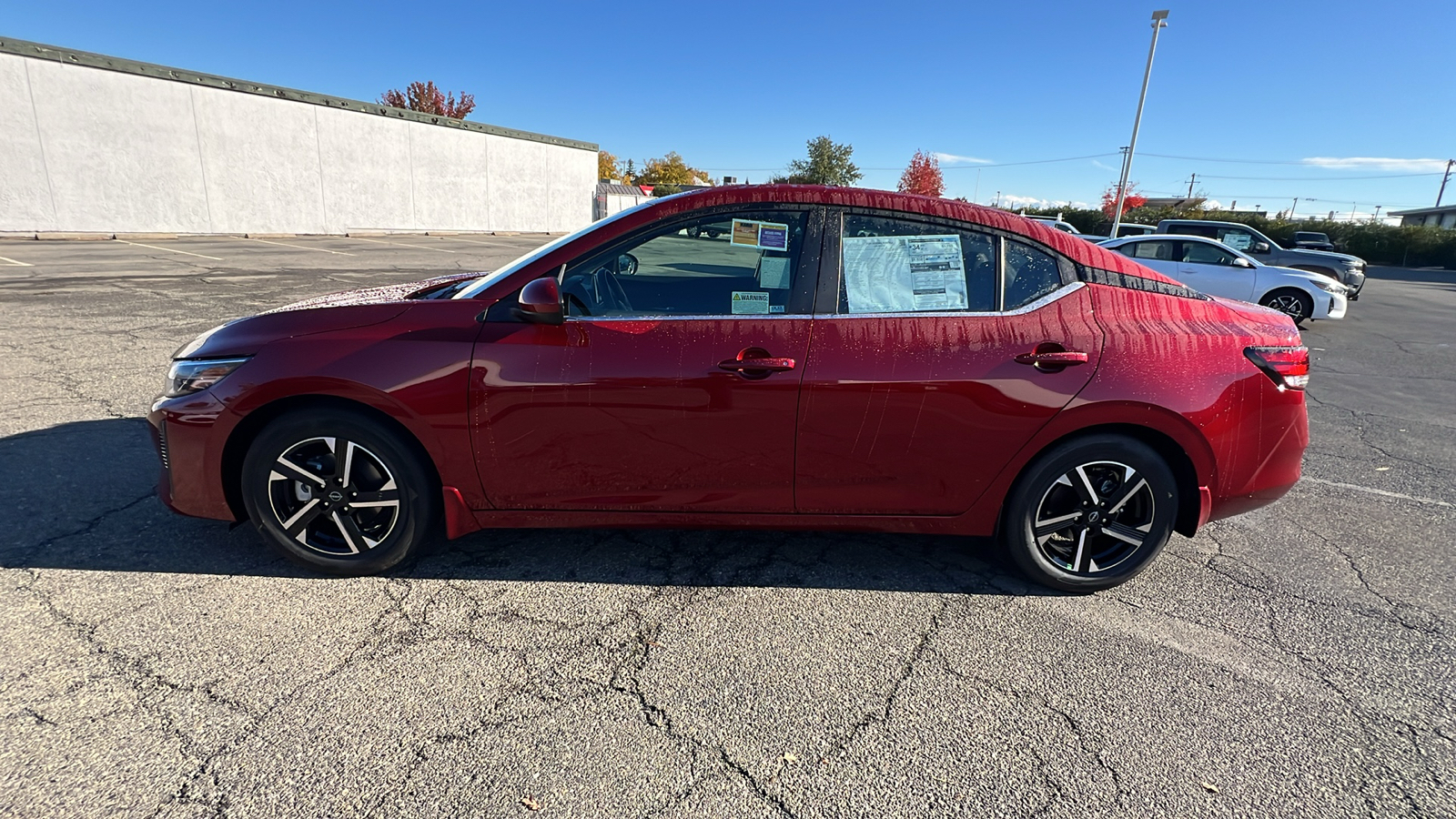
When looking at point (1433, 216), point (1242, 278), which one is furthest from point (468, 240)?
point (1433, 216)

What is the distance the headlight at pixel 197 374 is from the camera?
292cm

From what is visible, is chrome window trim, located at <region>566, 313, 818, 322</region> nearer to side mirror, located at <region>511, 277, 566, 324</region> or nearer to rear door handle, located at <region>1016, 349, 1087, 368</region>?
side mirror, located at <region>511, 277, 566, 324</region>

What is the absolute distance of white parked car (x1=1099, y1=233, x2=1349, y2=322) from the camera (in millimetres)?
11688

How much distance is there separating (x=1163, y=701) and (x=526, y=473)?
2.52 m

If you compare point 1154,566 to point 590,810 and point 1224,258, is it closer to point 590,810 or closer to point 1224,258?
point 590,810

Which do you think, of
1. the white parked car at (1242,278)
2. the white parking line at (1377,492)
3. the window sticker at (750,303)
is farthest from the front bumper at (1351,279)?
the window sticker at (750,303)

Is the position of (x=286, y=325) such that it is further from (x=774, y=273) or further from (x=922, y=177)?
(x=922, y=177)

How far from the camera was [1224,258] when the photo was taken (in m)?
→ 12.1

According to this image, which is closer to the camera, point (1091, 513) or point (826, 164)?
point (1091, 513)

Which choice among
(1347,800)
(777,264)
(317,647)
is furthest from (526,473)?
(1347,800)

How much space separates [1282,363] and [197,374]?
458cm

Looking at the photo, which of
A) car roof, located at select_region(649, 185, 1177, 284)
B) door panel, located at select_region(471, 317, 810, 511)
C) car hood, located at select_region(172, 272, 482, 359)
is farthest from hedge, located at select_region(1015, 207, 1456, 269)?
Answer: car hood, located at select_region(172, 272, 482, 359)

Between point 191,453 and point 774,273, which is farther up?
point 774,273

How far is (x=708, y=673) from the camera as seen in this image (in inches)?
99.4
